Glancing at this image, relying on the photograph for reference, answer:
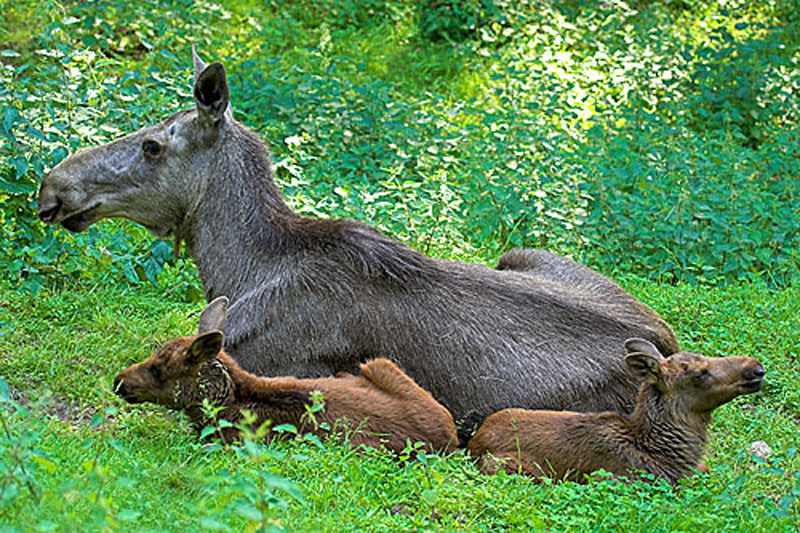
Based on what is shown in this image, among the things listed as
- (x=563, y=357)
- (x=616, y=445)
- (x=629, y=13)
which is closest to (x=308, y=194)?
(x=563, y=357)

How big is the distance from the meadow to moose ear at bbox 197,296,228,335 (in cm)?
57

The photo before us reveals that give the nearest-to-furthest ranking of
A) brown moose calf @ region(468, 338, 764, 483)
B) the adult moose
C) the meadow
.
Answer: the meadow
brown moose calf @ region(468, 338, 764, 483)
the adult moose

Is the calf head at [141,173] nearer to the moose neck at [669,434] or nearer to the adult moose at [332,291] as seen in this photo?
the adult moose at [332,291]

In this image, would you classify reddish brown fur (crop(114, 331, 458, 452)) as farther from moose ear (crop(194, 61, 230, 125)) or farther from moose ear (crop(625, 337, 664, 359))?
moose ear (crop(194, 61, 230, 125))

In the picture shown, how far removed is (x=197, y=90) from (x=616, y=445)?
3241 millimetres

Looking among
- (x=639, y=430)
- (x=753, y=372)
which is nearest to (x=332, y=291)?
(x=639, y=430)

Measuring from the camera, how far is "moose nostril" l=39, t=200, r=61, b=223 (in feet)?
22.6

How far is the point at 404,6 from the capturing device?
49.1ft

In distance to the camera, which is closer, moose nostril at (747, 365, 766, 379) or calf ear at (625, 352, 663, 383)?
moose nostril at (747, 365, 766, 379)

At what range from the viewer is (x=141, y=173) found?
6.88m

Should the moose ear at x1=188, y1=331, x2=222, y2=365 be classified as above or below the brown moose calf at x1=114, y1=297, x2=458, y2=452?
above

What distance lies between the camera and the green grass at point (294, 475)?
4344 mm

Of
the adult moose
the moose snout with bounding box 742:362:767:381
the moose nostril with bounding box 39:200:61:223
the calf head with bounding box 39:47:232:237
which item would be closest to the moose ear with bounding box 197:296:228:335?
the adult moose

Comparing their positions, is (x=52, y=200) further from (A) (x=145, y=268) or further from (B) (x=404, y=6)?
(B) (x=404, y=6)
